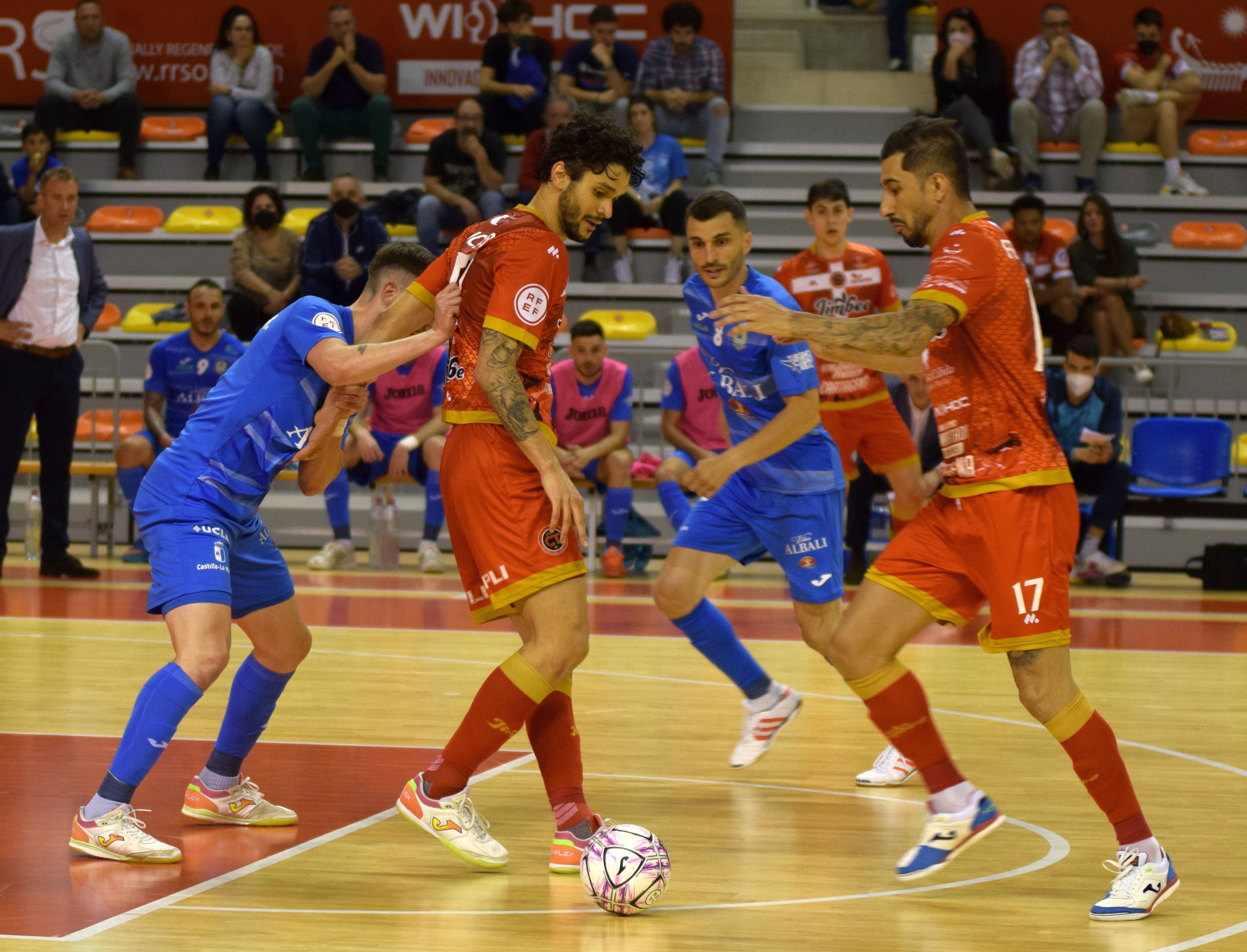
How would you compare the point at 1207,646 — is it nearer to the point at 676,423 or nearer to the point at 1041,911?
the point at 676,423

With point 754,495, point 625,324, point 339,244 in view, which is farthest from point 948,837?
point 625,324

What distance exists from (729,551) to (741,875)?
195 cm

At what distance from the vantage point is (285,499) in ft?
45.8

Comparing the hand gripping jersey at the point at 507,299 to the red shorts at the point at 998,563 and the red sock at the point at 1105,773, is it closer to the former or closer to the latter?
the red shorts at the point at 998,563

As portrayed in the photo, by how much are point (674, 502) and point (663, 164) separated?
14.6ft

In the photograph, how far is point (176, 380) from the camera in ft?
39.9

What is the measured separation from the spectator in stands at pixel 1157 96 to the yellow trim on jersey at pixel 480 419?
1292cm

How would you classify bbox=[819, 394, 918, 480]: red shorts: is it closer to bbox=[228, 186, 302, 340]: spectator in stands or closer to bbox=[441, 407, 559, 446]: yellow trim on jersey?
bbox=[441, 407, 559, 446]: yellow trim on jersey

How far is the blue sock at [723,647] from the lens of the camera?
601 cm

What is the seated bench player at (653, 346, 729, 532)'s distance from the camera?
38.0 feet

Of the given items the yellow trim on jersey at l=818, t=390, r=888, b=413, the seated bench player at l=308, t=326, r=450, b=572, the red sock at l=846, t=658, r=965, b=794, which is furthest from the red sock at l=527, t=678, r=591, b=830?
the seated bench player at l=308, t=326, r=450, b=572

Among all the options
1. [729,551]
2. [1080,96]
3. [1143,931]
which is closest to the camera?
[1143,931]

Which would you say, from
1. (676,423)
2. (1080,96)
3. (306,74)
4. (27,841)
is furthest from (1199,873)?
(306,74)

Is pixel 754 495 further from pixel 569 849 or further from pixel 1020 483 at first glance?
pixel 569 849
